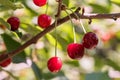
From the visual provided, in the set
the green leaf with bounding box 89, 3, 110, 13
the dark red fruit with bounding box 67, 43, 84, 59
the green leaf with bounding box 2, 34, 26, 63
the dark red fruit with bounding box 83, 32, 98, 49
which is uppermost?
the dark red fruit with bounding box 83, 32, 98, 49

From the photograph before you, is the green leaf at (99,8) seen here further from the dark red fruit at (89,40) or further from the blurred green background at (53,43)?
the dark red fruit at (89,40)

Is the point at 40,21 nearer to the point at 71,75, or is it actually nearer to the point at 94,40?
the point at 94,40

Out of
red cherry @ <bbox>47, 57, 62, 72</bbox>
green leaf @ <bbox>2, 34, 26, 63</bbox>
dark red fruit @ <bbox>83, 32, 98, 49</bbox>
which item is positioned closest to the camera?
dark red fruit @ <bbox>83, 32, 98, 49</bbox>

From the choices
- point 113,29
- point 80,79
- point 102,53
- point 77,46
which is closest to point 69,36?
point 77,46

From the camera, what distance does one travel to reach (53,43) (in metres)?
2.08

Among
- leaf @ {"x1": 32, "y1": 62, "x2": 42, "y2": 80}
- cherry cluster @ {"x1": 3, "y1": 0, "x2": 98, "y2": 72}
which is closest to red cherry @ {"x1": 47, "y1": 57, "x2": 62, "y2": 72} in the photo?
cherry cluster @ {"x1": 3, "y1": 0, "x2": 98, "y2": 72}

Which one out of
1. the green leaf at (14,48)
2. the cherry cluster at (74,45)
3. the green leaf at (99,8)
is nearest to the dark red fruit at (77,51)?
the cherry cluster at (74,45)

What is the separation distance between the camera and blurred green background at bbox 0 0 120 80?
5.90 feet

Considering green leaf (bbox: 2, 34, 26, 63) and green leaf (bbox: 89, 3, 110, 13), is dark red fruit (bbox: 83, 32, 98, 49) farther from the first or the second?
green leaf (bbox: 89, 3, 110, 13)

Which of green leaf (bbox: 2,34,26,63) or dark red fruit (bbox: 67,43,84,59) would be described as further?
green leaf (bbox: 2,34,26,63)

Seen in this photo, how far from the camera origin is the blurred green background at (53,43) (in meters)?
1.80

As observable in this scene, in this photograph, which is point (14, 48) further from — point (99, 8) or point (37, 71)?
point (99, 8)

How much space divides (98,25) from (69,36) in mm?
1036

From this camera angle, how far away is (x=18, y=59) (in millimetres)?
1800
